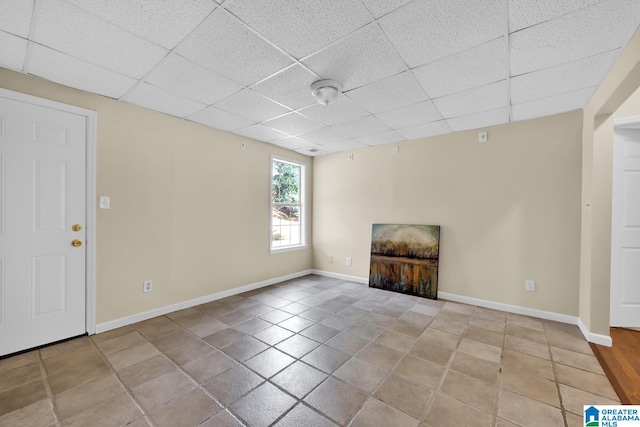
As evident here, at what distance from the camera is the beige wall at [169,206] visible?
9.19ft

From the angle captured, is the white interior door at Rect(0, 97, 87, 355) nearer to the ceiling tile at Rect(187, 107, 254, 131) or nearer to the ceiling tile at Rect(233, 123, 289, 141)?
the ceiling tile at Rect(187, 107, 254, 131)

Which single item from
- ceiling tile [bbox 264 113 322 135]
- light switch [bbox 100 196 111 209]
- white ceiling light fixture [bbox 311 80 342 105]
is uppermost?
ceiling tile [bbox 264 113 322 135]

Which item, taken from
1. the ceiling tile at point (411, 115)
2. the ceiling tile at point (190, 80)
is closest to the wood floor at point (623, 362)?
the ceiling tile at point (411, 115)

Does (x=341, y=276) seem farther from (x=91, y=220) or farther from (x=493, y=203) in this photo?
(x=91, y=220)

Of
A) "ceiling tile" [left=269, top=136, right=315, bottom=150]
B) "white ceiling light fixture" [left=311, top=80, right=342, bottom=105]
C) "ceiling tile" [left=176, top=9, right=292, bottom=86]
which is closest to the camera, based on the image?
"ceiling tile" [left=176, top=9, right=292, bottom=86]

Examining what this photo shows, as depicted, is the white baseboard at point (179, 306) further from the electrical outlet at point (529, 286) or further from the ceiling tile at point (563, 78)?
the ceiling tile at point (563, 78)

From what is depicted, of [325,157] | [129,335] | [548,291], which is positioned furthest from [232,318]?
[548,291]

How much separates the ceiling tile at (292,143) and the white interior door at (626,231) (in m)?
3.85

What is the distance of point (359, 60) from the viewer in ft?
6.85

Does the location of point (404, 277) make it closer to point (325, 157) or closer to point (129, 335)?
point (325, 157)

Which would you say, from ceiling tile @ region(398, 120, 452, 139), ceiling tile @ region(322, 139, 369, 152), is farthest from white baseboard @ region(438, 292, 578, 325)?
ceiling tile @ region(322, 139, 369, 152)

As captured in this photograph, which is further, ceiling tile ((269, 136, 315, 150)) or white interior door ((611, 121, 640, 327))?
ceiling tile ((269, 136, 315, 150))

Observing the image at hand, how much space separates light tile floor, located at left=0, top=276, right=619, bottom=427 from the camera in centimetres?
165

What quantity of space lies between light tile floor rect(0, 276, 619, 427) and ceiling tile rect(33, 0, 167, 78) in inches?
97.7
